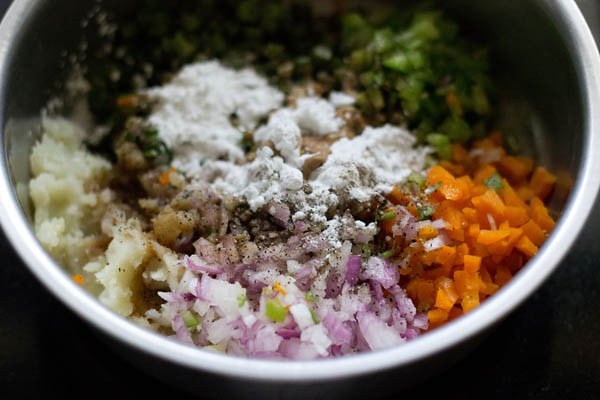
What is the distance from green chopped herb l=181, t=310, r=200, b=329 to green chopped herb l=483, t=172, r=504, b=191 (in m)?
0.69

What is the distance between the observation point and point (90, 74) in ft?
5.63

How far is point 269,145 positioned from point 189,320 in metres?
0.43

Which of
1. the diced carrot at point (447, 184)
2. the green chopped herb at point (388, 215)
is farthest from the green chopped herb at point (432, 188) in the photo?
the green chopped herb at point (388, 215)

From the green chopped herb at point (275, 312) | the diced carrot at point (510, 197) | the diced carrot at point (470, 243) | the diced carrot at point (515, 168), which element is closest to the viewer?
the green chopped herb at point (275, 312)

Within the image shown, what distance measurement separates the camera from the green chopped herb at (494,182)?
1.50m

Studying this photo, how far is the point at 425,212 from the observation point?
142 centimetres

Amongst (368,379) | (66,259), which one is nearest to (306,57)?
(66,259)

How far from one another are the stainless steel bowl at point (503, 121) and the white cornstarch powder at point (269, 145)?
0.28 meters

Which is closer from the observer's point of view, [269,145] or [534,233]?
[534,233]

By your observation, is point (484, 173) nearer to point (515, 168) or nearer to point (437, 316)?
point (515, 168)

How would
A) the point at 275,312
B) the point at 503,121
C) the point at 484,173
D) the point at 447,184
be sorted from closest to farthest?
the point at 275,312 < the point at 447,184 < the point at 484,173 < the point at 503,121

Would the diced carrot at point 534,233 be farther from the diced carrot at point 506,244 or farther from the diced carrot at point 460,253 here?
the diced carrot at point 460,253

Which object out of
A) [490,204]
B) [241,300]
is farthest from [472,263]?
[241,300]

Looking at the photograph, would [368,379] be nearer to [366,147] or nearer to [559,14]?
[366,147]
